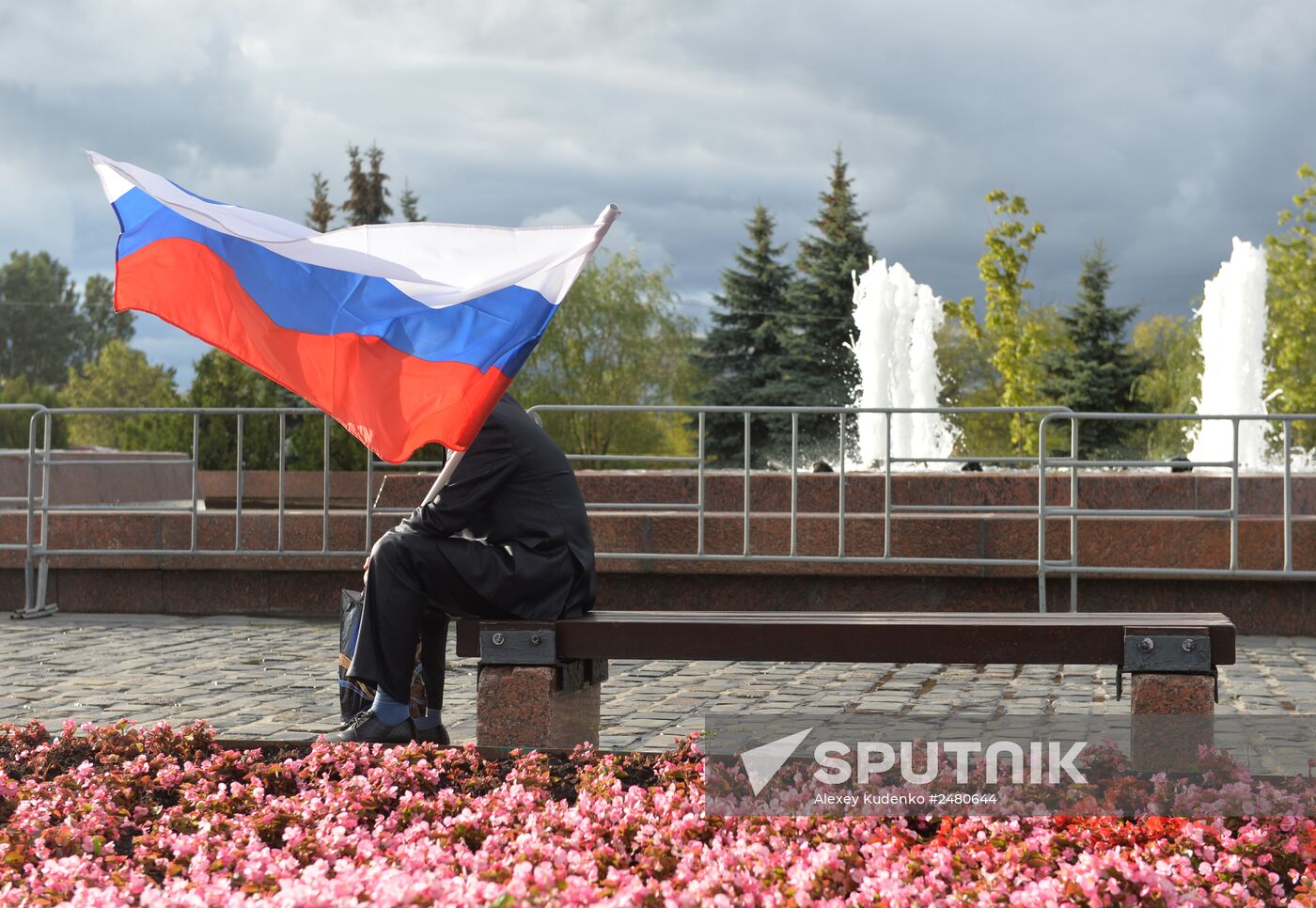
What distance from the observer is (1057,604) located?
37.0ft

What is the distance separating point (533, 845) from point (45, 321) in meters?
129

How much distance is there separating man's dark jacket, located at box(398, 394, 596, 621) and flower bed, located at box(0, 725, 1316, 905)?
0.74 m

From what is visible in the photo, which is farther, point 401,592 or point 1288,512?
point 1288,512

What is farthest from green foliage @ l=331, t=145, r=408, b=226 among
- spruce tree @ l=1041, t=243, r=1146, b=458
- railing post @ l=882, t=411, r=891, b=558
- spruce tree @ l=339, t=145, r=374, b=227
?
railing post @ l=882, t=411, r=891, b=558

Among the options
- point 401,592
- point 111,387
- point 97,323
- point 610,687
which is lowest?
point 610,687

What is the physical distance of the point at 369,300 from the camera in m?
5.43

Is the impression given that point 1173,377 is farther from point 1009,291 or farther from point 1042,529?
point 1042,529

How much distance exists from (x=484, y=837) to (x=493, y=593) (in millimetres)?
1535

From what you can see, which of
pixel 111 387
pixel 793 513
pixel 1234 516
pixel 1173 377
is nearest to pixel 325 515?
pixel 793 513

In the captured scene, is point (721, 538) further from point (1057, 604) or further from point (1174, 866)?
point (1174, 866)

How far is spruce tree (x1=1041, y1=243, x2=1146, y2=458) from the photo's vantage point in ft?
151

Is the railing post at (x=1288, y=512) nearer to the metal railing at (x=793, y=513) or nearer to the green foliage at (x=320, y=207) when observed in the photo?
the metal railing at (x=793, y=513)

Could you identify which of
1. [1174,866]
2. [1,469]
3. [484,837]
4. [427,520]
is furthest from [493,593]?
[1,469]

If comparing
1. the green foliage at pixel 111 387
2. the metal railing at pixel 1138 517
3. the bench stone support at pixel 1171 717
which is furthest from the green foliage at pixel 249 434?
the green foliage at pixel 111 387
